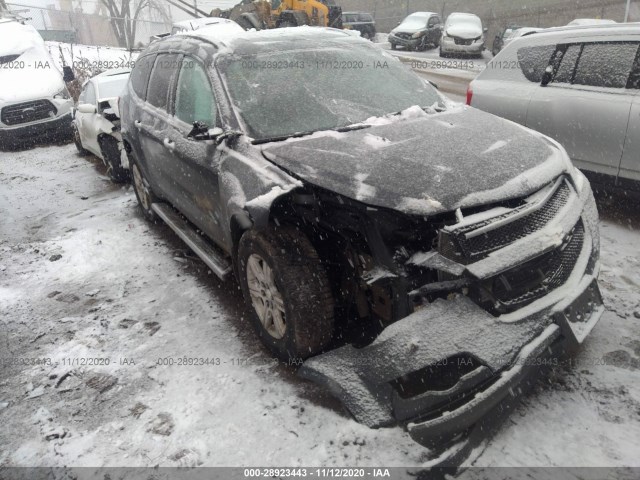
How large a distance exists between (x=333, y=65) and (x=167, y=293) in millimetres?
2254

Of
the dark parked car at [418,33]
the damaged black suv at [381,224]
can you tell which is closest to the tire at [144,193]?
the damaged black suv at [381,224]

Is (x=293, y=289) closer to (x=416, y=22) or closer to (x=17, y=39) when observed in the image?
(x=17, y=39)

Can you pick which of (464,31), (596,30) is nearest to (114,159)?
(596,30)

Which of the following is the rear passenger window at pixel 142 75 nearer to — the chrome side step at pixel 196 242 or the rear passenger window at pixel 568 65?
the chrome side step at pixel 196 242

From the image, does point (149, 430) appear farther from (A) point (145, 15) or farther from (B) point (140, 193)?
(A) point (145, 15)

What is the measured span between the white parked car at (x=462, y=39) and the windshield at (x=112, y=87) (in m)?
13.0

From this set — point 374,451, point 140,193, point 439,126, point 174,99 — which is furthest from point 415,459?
point 140,193

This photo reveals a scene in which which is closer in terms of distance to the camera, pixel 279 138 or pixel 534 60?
pixel 279 138

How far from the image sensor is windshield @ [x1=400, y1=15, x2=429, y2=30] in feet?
67.5

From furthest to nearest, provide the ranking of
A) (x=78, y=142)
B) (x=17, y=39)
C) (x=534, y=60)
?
(x=17, y=39) → (x=78, y=142) → (x=534, y=60)

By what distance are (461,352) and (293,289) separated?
3.12 ft

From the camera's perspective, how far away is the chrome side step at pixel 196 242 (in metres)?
3.50

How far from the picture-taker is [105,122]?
725 cm

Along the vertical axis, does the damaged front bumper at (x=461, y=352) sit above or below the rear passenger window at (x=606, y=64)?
below
